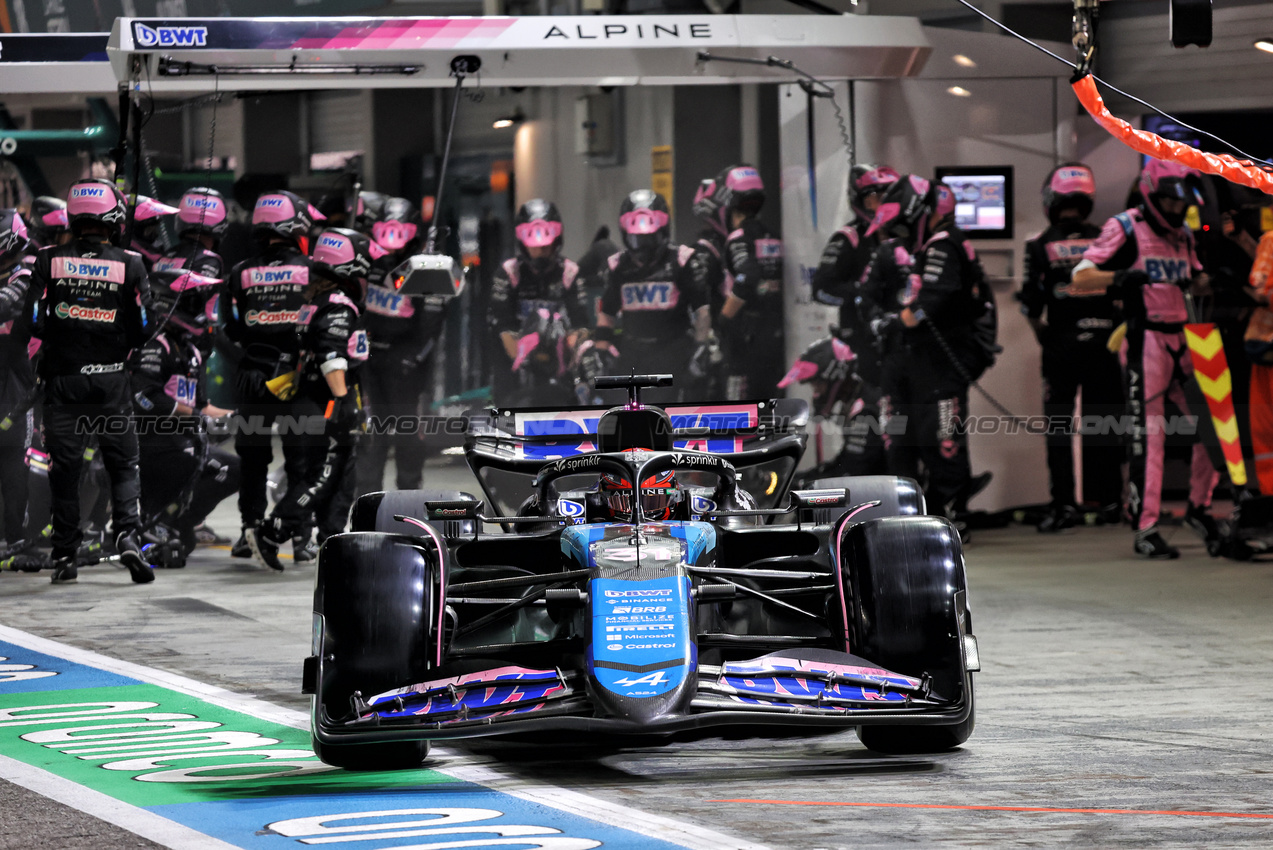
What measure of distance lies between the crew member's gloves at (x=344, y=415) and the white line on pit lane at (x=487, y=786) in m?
3.69

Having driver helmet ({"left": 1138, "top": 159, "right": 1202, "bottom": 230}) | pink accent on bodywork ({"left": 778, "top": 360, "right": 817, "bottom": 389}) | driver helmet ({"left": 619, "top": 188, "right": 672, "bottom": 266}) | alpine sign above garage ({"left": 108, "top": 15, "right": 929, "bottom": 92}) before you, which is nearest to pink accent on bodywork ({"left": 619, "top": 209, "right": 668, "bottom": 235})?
driver helmet ({"left": 619, "top": 188, "right": 672, "bottom": 266})

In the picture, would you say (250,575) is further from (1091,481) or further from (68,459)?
(1091,481)

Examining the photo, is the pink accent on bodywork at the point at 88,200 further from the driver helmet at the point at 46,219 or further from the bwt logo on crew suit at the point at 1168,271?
the bwt logo on crew suit at the point at 1168,271

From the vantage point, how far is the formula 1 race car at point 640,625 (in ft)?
17.1

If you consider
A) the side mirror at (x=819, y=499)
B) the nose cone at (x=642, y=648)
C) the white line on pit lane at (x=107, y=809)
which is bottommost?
the white line on pit lane at (x=107, y=809)

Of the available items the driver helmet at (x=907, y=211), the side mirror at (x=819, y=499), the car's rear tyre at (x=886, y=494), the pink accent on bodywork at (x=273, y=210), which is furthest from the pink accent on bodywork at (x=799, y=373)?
the side mirror at (x=819, y=499)

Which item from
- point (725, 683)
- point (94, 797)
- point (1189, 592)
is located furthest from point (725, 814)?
point (1189, 592)

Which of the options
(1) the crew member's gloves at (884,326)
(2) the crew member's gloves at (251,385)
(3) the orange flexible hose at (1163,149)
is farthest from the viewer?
(1) the crew member's gloves at (884,326)

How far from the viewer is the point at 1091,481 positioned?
1415cm

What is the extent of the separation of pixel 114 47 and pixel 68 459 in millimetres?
2830

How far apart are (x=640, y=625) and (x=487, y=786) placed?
650mm

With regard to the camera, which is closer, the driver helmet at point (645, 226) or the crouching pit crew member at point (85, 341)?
the crouching pit crew member at point (85, 341)

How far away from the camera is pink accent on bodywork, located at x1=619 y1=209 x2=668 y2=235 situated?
13555mm

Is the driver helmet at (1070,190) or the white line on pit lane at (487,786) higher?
the driver helmet at (1070,190)
